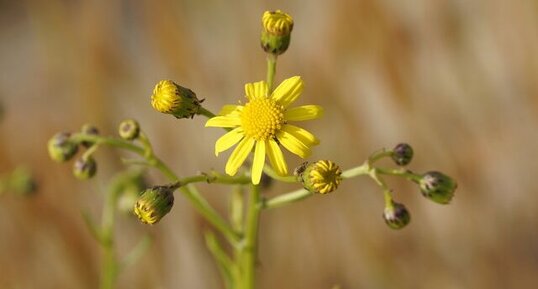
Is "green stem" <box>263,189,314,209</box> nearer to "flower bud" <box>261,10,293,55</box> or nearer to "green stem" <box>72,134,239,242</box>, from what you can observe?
"green stem" <box>72,134,239,242</box>

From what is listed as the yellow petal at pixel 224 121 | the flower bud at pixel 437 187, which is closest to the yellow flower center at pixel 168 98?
the yellow petal at pixel 224 121

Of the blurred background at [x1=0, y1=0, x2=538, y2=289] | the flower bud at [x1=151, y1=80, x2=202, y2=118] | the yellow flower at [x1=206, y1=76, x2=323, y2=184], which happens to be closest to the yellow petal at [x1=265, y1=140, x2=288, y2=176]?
the yellow flower at [x1=206, y1=76, x2=323, y2=184]

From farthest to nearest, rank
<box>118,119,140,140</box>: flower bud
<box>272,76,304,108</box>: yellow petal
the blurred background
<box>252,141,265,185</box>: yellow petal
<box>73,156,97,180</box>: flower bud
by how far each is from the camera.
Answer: the blurred background, <box>73,156,97,180</box>: flower bud, <box>118,119,140,140</box>: flower bud, <box>272,76,304,108</box>: yellow petal, <box>252,141,265,185</box>: yellow petal

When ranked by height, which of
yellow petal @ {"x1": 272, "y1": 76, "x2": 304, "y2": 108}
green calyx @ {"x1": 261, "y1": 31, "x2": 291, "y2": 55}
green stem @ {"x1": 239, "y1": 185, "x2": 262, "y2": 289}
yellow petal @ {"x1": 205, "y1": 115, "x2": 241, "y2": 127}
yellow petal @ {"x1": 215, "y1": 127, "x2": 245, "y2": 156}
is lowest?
green stem @ {"x1": 239, "y1": 185, "x2": 262, "y2": 289}

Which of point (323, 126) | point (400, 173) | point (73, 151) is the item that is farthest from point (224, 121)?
point (323, 126)

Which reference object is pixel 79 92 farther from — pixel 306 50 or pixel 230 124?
pixel 230 124

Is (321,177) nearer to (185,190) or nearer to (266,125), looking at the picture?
(266,125)

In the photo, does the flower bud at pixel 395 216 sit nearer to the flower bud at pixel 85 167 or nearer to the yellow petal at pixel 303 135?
the yellow petal at pixel 303 135
